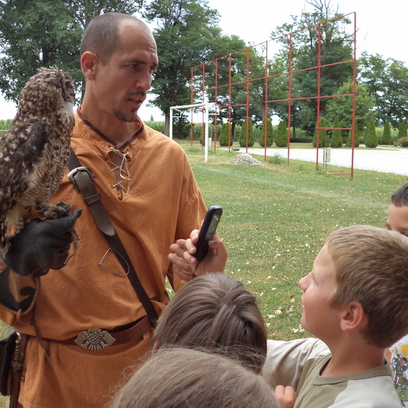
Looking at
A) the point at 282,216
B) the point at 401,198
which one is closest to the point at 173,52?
the point at 282,216

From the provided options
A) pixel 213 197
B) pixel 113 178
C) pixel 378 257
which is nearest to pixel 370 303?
pixel 378 257

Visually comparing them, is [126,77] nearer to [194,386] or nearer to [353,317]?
[353,317]

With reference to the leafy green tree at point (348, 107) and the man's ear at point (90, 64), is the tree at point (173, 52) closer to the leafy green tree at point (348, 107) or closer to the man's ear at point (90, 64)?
the leafy green tree at point (348, 107)

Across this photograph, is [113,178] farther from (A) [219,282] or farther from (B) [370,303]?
(B) [370,303]

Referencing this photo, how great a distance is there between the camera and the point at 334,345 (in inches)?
65.4

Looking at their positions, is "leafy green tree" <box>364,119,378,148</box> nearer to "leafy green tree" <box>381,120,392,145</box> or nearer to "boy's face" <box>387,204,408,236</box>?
"leafy green tree" <box>381,120,392,145</box>

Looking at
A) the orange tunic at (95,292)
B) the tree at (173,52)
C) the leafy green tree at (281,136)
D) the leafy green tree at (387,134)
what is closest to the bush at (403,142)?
the leafy green tree at (387,134)

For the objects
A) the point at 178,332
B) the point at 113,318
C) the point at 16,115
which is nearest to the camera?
the point at 178,332

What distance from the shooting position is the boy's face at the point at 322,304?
5.44 ft

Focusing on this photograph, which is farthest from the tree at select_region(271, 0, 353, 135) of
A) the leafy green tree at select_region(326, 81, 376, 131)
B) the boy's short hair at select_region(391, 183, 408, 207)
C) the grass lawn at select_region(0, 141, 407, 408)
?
the boy's short hair at select_region(391, 183, 408, 207)

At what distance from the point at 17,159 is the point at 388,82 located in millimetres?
55178

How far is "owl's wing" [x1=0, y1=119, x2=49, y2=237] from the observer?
169cm

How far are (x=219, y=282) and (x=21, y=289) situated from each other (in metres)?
0.68

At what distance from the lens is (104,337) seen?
6.20 ft
